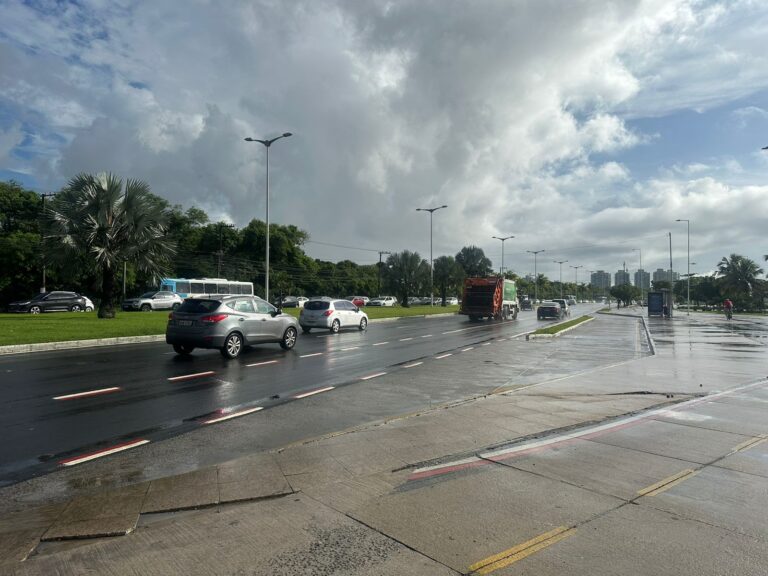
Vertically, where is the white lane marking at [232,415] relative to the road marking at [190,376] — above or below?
below

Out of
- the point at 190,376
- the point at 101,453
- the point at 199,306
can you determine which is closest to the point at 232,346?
the point at 199,306

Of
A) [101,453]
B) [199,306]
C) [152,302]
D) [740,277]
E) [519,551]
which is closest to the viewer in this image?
[519,551]

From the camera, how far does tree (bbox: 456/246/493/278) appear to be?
85500 millimetres

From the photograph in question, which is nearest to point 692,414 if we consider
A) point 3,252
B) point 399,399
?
point 399,399

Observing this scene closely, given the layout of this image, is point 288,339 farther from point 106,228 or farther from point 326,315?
point 106,228

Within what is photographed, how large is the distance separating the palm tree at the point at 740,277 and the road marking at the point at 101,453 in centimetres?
8631

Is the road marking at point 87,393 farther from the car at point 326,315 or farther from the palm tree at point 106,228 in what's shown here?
the palm tree at point 106,228

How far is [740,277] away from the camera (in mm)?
76438

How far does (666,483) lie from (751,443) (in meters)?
2.15

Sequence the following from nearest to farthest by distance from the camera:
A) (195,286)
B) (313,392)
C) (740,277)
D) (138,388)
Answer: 1. (313,392)
2. (138,388)
3. (195,286)
4. (740,277)

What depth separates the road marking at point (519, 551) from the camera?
3.28m

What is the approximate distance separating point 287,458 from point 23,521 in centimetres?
219

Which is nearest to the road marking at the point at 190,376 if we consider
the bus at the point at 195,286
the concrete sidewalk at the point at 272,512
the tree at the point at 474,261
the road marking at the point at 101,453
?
the road marking at the point at 101,453

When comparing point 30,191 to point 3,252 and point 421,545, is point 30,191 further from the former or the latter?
point 421,545
